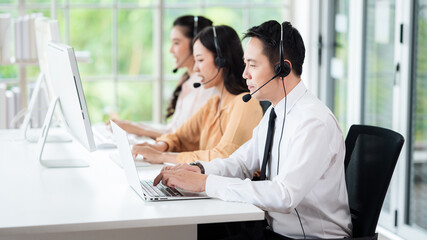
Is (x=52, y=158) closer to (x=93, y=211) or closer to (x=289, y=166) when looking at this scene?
(x=93, y=211)

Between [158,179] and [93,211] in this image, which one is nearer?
[93,211]

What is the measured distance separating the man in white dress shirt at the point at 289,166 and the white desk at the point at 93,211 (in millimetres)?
70

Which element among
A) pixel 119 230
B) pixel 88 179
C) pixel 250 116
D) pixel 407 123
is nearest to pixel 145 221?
pixel 119 230

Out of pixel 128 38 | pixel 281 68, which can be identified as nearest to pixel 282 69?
pixel 281 68

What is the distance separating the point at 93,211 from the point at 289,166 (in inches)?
20.9

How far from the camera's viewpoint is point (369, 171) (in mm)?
1863

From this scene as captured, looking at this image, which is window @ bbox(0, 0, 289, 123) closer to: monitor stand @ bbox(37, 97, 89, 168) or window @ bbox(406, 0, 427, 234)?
window @ bbox(406, 0, 427, 234)

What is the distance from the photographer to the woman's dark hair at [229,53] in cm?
261

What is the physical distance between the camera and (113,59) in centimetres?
483

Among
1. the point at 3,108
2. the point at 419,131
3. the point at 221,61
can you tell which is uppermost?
the point at 221,61

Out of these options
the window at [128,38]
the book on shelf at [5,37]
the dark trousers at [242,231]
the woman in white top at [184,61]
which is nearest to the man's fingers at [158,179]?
the dark trousers at [242,231]

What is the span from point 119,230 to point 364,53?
9.09ft

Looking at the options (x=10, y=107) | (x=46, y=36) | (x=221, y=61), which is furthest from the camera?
(x=10, y=107)

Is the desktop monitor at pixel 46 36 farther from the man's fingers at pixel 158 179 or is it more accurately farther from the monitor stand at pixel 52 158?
the man's fingers at pixel 158 179
